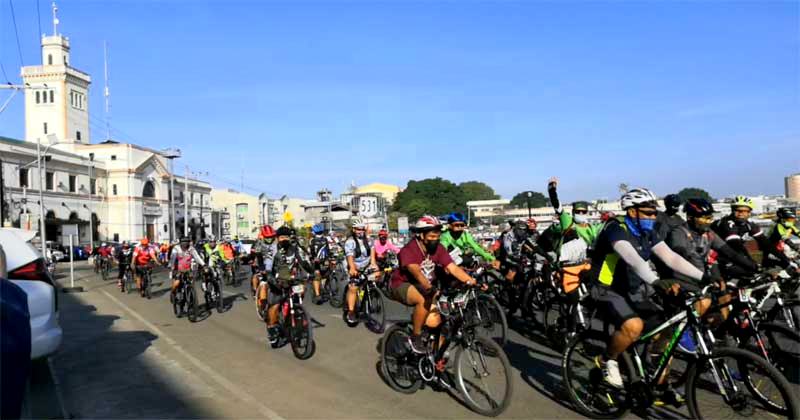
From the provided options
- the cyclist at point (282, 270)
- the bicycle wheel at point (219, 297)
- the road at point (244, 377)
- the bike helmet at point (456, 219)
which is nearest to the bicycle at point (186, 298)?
the road at point (244, 377)

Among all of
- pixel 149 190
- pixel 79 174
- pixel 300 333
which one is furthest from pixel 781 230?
pixel 149 190

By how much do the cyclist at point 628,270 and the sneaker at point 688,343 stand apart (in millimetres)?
299

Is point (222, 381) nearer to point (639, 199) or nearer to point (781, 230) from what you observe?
point (639, 199)

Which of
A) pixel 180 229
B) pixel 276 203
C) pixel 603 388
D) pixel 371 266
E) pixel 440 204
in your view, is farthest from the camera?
pixel 440 204

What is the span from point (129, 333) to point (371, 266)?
14.7ft

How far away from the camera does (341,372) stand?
7.37 m

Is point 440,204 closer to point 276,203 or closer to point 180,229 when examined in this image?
point 276,203

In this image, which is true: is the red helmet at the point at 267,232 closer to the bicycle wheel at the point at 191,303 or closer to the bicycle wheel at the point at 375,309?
the bicycle wheel at the point at 375,309

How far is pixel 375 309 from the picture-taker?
1046cm

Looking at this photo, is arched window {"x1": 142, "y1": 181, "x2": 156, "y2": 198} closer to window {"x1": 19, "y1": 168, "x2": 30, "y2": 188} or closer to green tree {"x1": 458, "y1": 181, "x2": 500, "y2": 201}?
window {"x1": 19, "y1": 168, "x2": 30, "y2": 188}

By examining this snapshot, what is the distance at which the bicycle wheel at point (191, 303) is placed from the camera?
12258 millimetres

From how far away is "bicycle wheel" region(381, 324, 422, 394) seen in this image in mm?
6344

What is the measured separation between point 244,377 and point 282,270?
189cm

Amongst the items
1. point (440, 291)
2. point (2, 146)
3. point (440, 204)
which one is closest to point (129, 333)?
point (440, 291)
